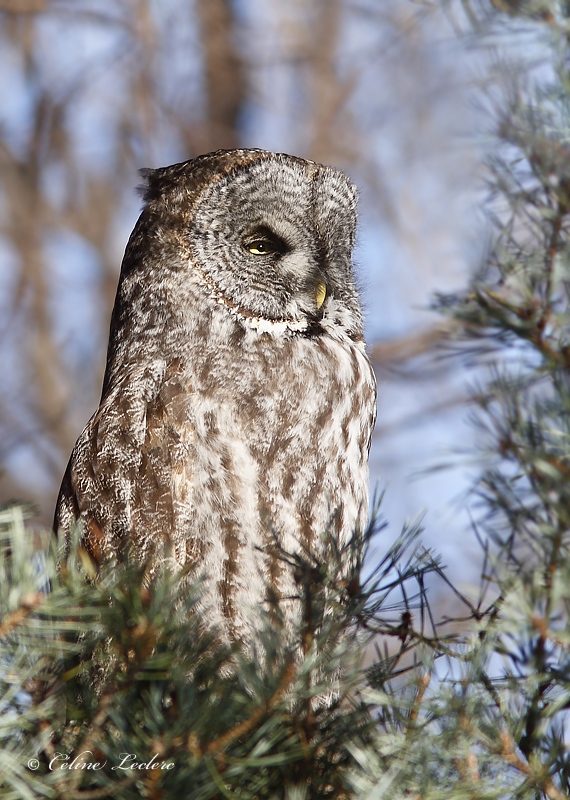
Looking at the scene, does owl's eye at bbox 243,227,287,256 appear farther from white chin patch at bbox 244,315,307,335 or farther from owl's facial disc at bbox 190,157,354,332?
white chin patch at bbox 244,315,307,335

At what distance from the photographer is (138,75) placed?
672cm

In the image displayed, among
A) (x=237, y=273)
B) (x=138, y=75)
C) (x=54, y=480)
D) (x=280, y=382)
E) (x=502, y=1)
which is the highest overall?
(x=138, y=75)

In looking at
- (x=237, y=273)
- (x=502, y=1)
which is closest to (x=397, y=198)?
(x=237, y=273)

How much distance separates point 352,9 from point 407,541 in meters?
6.34

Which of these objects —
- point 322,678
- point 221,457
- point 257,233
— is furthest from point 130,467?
point 322,678

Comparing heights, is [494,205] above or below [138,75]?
below

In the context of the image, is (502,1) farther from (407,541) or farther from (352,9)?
(352,9)

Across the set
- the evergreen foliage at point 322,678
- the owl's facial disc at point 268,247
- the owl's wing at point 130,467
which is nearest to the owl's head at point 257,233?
the owl's facial disc at point 268,247

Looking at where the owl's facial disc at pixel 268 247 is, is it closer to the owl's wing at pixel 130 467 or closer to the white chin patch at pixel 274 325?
the white chin patch at pixel 274 325

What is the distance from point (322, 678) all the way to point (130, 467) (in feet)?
3.51

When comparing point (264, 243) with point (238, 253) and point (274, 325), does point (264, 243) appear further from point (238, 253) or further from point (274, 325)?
point (274, 325)

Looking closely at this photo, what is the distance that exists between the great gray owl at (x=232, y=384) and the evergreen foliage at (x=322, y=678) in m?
0.55

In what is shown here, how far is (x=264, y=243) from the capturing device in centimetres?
296

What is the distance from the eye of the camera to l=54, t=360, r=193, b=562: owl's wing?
95.2 inches
